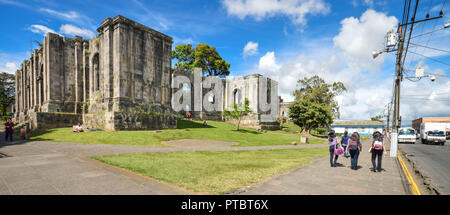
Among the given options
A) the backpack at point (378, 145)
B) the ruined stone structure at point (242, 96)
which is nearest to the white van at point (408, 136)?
the ruined stone structure at point (242, 96)

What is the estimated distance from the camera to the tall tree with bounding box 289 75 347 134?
32094 mm

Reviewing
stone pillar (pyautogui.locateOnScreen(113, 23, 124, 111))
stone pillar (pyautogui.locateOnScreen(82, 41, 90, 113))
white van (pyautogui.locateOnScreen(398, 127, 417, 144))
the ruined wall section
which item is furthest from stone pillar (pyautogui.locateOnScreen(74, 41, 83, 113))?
white van (pyautogui.locateOnScreen(398, 127, 417, 144))

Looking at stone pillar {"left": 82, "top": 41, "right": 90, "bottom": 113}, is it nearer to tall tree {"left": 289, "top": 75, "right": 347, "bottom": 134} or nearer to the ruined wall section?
the ruined wall section

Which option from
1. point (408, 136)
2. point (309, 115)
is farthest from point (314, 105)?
point (408, 136)

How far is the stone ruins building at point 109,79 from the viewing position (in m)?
18.8

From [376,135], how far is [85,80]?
28.4 metres

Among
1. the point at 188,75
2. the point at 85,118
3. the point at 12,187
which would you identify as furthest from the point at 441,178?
the point at 188,75

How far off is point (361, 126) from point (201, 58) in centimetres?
4843

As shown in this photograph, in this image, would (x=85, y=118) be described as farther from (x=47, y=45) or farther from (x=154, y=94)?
(x=47, y=45)

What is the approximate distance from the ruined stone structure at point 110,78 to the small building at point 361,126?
5259cm

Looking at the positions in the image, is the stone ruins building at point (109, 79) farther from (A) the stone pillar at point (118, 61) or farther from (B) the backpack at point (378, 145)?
(B) the backpack at point (378, 145)

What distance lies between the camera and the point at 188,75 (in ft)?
118

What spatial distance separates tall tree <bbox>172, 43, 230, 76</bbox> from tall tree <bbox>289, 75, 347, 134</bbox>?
1865 centimetres
